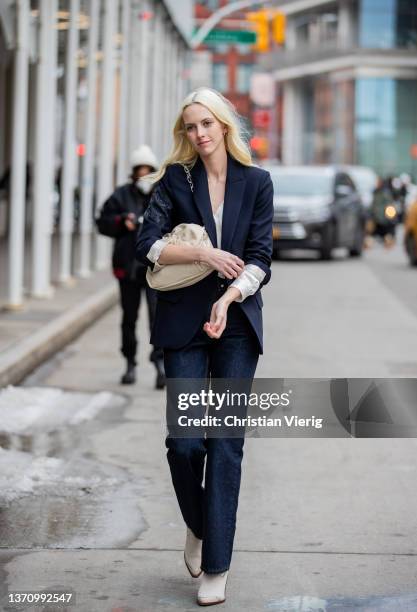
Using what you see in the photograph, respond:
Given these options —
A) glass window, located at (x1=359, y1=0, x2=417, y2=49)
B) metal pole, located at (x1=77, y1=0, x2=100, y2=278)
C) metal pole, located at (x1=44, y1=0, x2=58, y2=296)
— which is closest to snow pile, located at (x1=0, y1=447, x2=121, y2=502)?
metal pole, located at (x1=44, y1=0, x2=58, y2=296)

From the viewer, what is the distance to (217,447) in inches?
198

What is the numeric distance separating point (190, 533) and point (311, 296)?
1380 cm

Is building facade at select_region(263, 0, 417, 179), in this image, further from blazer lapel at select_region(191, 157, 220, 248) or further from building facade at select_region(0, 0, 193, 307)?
blazer lapel at select_region(191, 157, 220, 248)

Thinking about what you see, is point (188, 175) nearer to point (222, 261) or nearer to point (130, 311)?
point (222, 261)

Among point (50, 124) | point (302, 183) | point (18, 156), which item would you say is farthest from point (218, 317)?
point (302, 183)

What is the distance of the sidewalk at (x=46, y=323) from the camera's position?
10820 mm

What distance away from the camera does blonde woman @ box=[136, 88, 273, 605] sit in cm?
500

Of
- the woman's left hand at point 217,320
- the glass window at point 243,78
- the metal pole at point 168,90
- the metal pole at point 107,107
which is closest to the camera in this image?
the woman's left hand at point 217,320

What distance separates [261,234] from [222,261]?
257 millimetres

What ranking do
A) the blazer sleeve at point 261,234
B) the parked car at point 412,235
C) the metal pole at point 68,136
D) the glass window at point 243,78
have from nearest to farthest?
the blazer sleeve at point 261,234, the metal pole at point 68,136, the parked car at point 412,235, the glass window at point 243,78

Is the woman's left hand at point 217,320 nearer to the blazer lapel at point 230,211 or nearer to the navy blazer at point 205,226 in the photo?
the navy blazer at point 205,226

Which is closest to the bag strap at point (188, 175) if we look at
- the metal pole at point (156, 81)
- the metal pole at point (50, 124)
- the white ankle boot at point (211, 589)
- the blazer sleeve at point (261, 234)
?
the blazer sleeve at point (261, 234)

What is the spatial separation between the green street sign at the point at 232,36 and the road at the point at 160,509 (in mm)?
23888

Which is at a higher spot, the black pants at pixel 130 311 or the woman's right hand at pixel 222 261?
the woman's right hand at pixel 222 261
